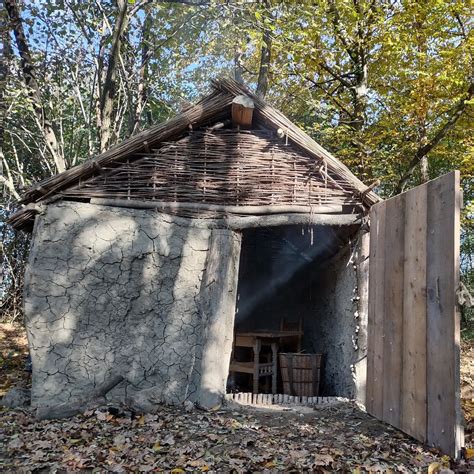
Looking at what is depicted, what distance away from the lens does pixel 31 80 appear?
28.9ft

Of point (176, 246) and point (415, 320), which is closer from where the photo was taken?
point (415, 320)

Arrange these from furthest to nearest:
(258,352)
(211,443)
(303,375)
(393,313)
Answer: (258,352)
(303,375)
(393,313)
(211,443)

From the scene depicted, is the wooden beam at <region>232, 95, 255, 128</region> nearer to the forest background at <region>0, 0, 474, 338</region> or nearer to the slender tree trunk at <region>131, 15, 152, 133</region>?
the forest background at <region>0, 0, 474, 338</region>

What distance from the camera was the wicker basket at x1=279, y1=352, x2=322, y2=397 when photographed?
6949 mm

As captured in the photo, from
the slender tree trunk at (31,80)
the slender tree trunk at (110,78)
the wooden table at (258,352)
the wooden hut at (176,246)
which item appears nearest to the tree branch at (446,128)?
the wooden hut at (176,246)

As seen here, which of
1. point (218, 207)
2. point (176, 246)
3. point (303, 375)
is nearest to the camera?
point (176, 246)

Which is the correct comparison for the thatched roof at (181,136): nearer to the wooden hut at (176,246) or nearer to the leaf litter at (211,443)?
the wooden hut at (176,246)

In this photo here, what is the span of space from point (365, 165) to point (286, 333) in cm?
510

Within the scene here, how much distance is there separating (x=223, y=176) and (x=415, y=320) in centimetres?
308

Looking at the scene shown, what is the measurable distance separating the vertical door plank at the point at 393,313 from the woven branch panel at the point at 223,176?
158 centimetres

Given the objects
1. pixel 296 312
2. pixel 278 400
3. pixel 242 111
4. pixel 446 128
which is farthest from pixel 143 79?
pixel 278 400

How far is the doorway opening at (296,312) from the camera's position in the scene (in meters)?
6.77

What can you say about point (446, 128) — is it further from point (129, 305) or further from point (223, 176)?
point (129, 305)

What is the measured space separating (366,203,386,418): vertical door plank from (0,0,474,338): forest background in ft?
15.4
